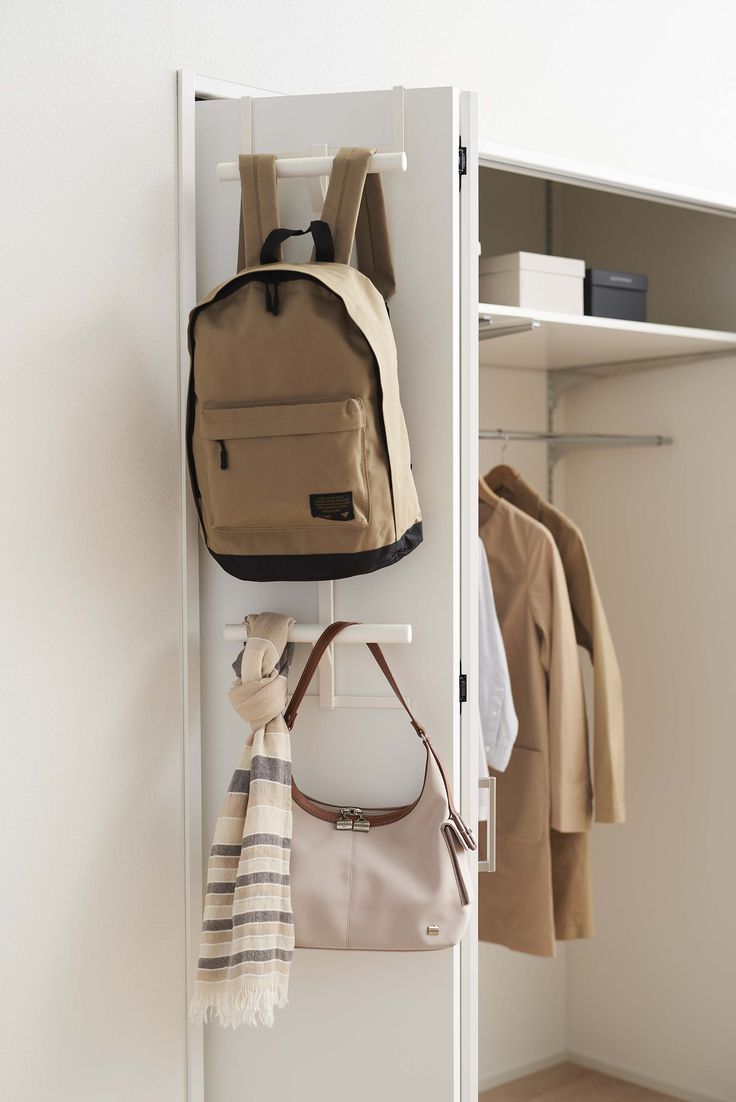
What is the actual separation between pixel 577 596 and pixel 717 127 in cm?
108

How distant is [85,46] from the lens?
1660 millimetres

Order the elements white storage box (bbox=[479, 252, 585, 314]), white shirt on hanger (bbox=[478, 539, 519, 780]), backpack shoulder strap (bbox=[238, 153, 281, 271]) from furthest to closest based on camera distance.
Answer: white storage box (bbox=[479, 252, 585, 314]) < white shirt on hanger (bbox=[478, 539, 519, 780]) < backpack shoulder strap (bbox=[238, 153, 281, 271])

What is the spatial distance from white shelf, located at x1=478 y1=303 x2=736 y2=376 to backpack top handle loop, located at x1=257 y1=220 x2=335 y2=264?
0.69 m

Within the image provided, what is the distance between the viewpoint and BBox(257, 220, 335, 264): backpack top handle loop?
1604 mm

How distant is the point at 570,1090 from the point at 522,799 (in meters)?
1.00

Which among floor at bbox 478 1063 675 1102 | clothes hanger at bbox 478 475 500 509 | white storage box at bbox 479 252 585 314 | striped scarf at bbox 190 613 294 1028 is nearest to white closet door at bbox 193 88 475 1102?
striped scarf at bbox 190 613 294 1028

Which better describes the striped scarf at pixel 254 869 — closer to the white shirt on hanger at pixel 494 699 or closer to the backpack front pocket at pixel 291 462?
the backpack front pocket at pixel 291 462

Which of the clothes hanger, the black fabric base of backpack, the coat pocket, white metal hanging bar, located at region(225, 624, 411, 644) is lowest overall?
the coat pocket

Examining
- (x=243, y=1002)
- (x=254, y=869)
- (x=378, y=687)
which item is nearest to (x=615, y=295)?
(x=378, y=687)

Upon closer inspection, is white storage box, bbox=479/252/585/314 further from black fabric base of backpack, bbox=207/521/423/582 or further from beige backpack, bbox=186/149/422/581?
black fabric base of backpack, bbox=207/521/423/582

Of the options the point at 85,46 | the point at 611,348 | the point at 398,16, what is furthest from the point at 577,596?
the point at 85,46

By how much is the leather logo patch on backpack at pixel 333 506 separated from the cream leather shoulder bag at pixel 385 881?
0.26 m

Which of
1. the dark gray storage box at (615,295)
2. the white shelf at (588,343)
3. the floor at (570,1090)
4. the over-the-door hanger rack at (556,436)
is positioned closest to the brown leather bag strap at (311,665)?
the white shelf at (588,343)

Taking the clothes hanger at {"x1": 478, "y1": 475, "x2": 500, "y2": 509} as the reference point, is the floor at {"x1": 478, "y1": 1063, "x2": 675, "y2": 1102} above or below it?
Result: below
